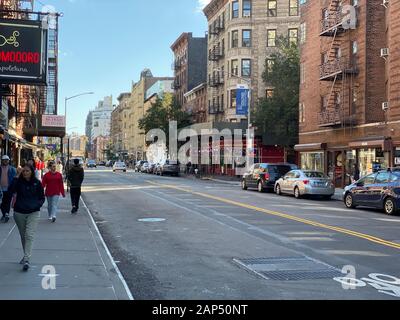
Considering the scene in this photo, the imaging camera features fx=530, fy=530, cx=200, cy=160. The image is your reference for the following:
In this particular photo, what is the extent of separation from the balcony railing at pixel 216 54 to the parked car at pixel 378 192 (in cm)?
4044

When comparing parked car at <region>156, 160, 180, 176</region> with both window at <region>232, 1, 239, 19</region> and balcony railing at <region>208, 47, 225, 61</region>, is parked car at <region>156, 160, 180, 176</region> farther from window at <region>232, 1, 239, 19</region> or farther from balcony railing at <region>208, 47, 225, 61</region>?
window at <region>232, 1, 239, 19</region>

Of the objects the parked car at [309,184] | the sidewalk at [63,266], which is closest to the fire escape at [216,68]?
the parked car at [309,184]

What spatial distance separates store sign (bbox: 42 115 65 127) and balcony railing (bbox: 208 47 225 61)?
2161cm

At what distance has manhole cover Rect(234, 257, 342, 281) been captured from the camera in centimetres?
787

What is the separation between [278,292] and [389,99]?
78.0 ft

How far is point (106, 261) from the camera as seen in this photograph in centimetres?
867

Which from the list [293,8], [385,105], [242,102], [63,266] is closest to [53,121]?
[242,102]

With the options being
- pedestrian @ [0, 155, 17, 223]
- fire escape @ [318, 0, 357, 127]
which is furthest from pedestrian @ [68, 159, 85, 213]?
fire escape @ [318, 0, 357, 127]

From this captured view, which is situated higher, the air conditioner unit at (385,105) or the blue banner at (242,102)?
the blue banner at (242,102)

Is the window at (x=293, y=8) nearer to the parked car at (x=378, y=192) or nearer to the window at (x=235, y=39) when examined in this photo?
the window at (x=235, y=39)

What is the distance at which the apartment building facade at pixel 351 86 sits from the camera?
1120 inches

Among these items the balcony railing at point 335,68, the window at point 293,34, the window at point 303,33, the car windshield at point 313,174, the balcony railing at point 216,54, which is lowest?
the car windshield at point 313,174
